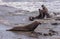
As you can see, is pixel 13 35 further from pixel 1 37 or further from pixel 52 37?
pixel 52 37

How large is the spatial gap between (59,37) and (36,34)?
0.46 meters

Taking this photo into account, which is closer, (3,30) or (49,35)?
(49,35)

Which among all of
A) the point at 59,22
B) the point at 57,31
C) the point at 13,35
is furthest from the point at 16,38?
the point at 59,22

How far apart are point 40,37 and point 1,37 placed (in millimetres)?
742

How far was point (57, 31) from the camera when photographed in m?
5.09

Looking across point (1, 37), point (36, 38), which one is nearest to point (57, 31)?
point (36, 38)

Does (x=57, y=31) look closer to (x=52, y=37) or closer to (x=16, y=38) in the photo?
(x=52, y=37)

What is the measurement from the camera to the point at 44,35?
4633 millimetres

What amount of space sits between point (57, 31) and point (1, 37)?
4.14 ft

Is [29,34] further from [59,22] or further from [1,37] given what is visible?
[59,22]

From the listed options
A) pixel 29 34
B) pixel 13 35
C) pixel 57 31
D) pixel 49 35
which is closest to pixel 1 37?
pixel 13 35

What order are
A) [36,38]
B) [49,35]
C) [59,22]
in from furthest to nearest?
[59,22] → [49,35] → [36,38]

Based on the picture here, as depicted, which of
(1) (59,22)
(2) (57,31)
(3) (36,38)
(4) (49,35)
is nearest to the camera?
(3) (36,38)

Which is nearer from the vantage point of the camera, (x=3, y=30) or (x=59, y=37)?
(x=59, y=37)
